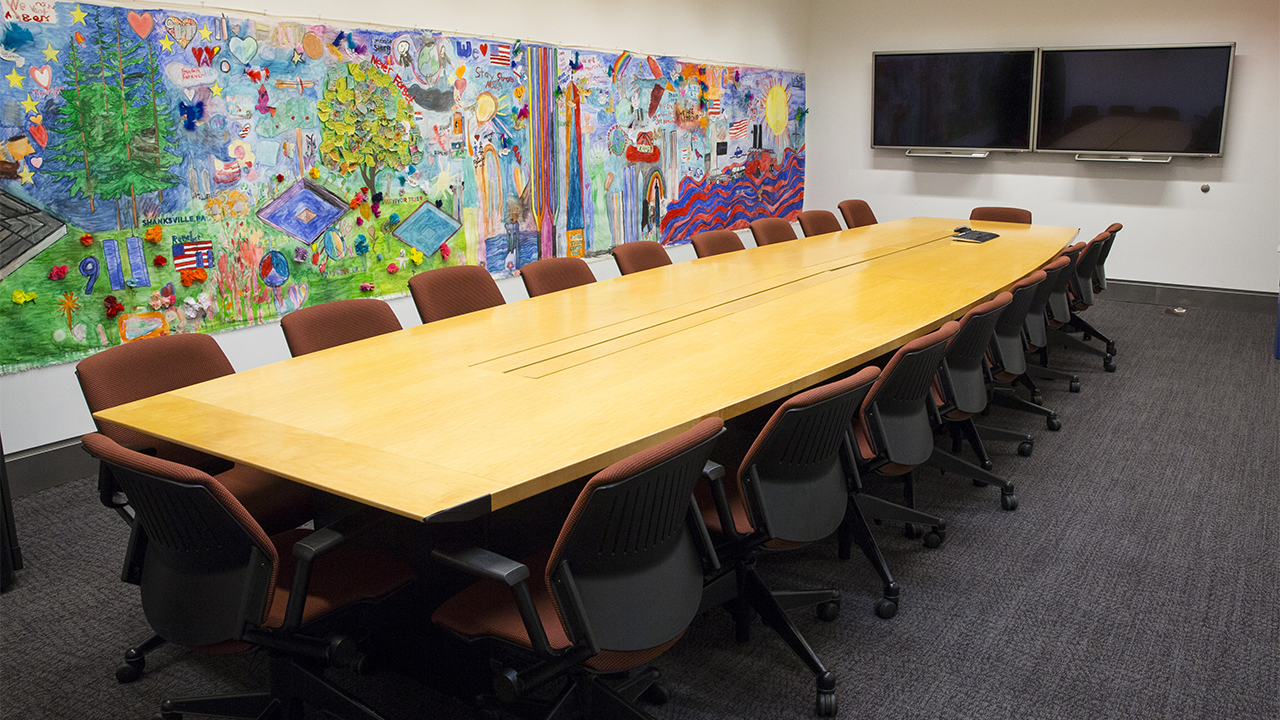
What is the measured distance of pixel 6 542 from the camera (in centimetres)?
313

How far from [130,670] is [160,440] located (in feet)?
2.19

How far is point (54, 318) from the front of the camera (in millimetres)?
3854

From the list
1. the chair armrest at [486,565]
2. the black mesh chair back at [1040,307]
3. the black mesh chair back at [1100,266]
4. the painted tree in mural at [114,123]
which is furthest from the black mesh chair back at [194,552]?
the black mesh chair back at [1100,266]

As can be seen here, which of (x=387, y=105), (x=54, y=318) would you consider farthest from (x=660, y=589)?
(x=387, y=105)

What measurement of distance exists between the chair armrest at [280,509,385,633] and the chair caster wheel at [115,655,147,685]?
85 cm

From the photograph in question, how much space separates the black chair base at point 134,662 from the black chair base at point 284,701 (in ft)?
0.93

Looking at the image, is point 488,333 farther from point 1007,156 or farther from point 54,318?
point 1007,156

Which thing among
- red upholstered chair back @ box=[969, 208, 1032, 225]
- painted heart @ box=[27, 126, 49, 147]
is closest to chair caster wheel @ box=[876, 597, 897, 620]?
painted heart @ box=[27, 126, 49, 147]

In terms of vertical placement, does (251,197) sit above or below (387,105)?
below

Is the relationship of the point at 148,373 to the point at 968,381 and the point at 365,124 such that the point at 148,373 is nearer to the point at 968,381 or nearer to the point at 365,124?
the point at 365,124

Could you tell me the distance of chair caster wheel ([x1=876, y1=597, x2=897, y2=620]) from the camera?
112 inches

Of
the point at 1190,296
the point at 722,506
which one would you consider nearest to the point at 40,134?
the point at 722,506

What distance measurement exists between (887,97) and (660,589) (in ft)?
24.6

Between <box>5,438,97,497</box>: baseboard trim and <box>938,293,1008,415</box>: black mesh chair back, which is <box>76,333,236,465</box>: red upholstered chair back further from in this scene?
<box>938,293,1008,415</box>: black mesh chair back
